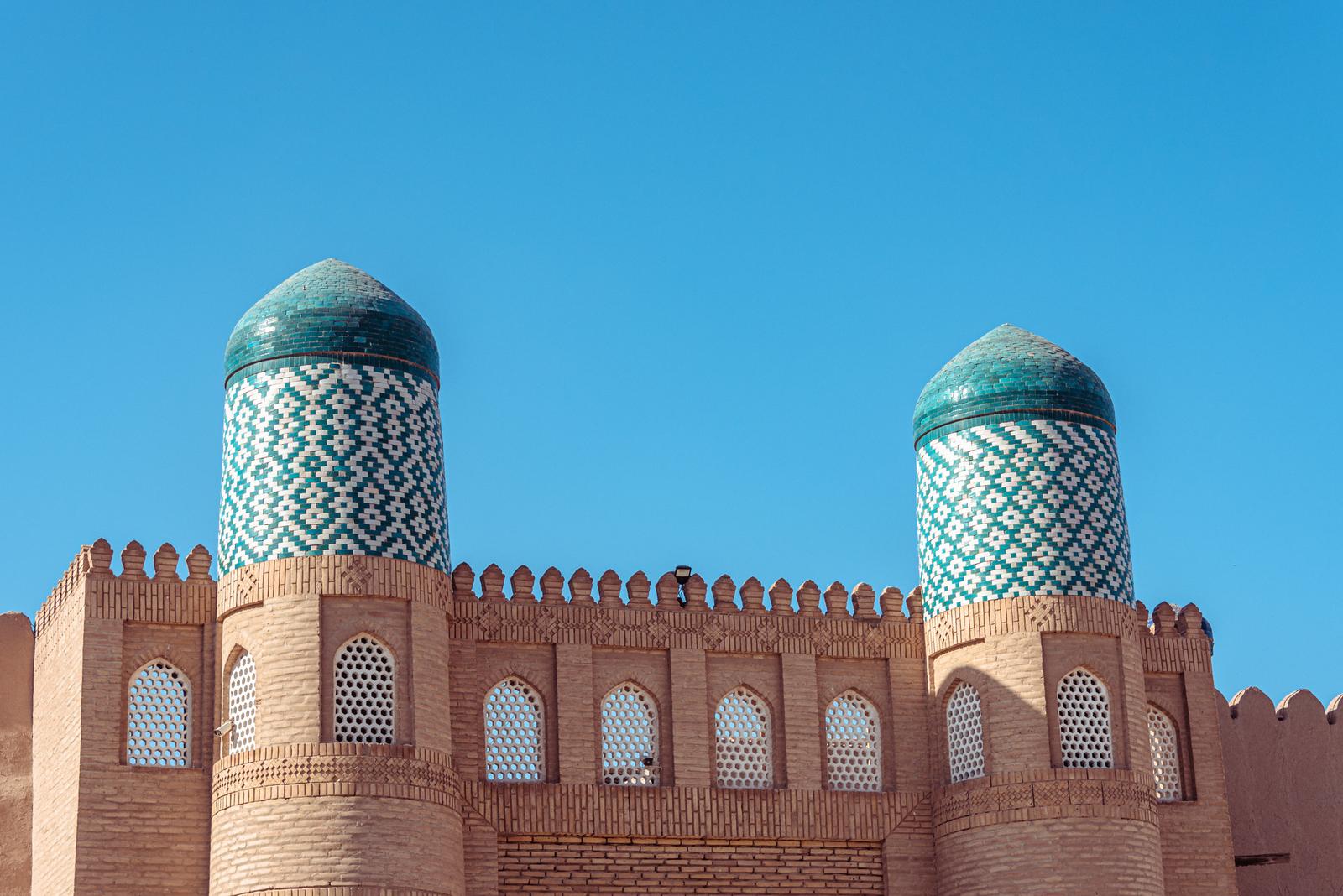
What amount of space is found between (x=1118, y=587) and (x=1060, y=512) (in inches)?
30.3

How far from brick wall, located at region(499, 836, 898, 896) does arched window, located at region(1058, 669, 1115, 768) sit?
1726mm

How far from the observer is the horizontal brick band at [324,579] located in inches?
633

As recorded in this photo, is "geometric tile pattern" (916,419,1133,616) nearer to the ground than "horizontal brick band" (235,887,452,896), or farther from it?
farther from it

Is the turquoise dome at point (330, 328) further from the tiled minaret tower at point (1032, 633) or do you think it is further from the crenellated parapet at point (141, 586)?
the tiled minaret tower at point (1032, 633)

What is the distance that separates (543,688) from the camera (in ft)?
57.0

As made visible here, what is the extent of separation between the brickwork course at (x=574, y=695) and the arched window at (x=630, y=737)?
3cm

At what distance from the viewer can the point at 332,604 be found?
634 inches

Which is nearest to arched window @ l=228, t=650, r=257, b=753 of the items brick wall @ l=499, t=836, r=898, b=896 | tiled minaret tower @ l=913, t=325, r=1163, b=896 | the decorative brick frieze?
the decorative brick frieze

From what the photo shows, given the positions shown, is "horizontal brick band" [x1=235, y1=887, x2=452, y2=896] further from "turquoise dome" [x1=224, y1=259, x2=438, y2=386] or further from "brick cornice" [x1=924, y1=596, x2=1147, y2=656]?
"brick cornice" [x1=924, y1=596, x2=1147, y2=656]

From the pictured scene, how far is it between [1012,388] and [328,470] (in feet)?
18.1

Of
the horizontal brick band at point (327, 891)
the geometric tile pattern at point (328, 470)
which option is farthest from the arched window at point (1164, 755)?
the horizontal brick band at point (327, 891)

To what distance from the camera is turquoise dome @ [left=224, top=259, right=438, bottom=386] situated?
54.7 ft

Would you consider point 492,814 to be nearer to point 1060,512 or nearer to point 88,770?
point 88,770

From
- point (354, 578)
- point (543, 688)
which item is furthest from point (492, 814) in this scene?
point (354, 578)
